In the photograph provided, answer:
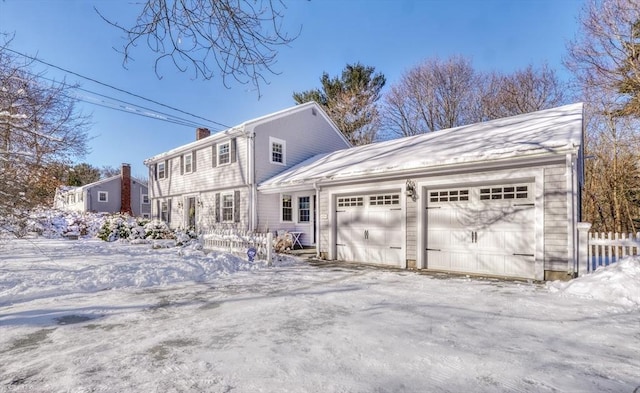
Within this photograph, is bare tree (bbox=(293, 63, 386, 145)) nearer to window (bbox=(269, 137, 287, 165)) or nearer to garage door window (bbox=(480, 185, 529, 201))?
window (bbox=(269, 137, 287, 165))

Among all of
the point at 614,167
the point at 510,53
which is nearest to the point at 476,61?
the point at 510,53

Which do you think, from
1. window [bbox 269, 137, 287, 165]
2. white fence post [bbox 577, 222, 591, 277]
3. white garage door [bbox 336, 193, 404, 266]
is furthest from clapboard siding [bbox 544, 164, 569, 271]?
window [bbox 269, 137, 287, 165]

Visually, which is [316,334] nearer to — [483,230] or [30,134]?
[483,230]

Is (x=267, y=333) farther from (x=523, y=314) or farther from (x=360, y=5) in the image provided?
(x=360, y=5)

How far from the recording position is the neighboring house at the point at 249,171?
47.3ft

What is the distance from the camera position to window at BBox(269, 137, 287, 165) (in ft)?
49.7

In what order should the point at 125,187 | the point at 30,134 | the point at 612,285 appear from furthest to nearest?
the point at 125,187 → the point at 30,134 → the point at 612,285

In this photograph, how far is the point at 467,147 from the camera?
880cm

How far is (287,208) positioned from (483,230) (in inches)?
351

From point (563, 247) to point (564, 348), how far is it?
4.14 meters

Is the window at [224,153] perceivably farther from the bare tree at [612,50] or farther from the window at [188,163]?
the bare tree at [612,50]

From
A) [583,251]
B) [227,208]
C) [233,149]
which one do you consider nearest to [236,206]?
[227,208]

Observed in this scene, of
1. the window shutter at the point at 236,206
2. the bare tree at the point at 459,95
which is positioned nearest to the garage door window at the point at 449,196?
the window shutter at the point at 236,206

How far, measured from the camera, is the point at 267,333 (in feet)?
12.8
